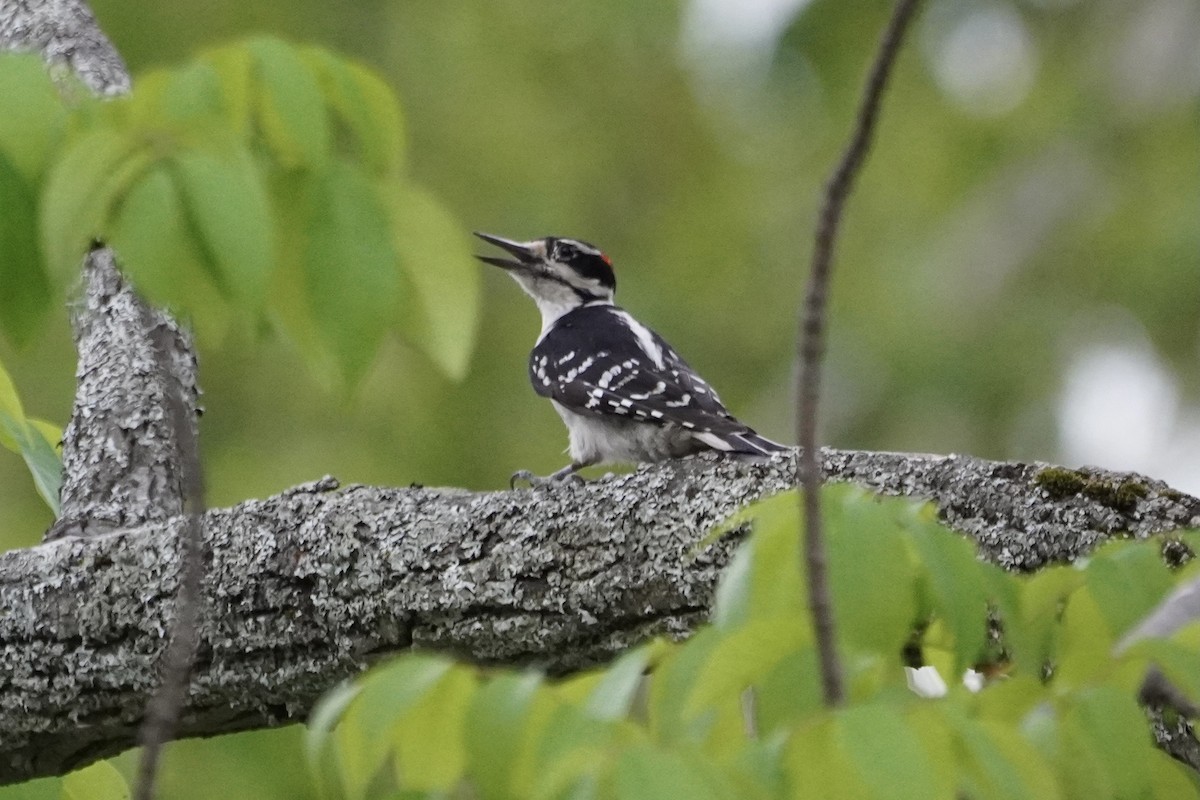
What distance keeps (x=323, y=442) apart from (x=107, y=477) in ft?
17.0

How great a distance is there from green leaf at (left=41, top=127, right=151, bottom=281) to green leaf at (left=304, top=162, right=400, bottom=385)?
0.73ft

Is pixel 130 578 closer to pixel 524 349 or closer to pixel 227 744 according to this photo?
pixel 227 744

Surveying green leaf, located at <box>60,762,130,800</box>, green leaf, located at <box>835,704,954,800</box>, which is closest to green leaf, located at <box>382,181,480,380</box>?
green leaf, located at <box>835,704,954,800</box>

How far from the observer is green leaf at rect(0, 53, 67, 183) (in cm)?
192

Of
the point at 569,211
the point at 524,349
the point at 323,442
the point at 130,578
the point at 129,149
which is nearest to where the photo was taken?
the point at 129,149

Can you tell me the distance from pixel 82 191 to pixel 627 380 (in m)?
3.93

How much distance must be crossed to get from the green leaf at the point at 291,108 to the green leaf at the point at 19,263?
1.01ft

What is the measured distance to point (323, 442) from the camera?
9297 mm

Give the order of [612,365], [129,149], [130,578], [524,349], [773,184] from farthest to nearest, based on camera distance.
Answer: [773,184] < [524,349] < [612,365] < [130,578] < [129,149]

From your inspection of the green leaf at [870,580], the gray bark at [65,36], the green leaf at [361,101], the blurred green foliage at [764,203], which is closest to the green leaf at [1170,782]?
the green leaf at [870,580]

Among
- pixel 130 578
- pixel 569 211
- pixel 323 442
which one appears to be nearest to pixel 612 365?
pixel 130 578

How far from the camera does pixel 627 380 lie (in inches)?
222

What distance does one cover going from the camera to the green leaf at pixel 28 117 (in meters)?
1.92

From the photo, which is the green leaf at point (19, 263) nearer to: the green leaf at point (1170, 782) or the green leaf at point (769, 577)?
the green leaf at point (769, 577)
